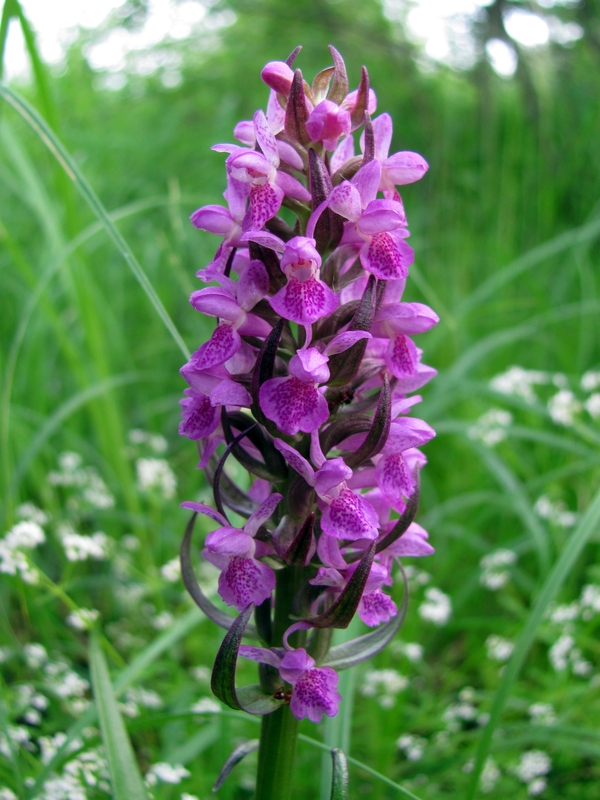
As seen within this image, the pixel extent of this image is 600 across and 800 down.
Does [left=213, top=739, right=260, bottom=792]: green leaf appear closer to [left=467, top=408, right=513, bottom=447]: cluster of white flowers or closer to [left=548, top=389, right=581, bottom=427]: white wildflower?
[left=467, top=408, right=513, bottom=447]: cluster of white flowers

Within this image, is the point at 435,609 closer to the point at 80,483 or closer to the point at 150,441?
the point at 80,483

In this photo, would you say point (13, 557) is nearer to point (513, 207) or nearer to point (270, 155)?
point (270, 155)

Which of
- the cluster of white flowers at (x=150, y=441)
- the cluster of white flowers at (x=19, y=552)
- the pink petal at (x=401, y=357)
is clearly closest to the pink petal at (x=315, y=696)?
the pink petal at (x=401, y=357)

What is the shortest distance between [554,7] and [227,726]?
691 centimetres

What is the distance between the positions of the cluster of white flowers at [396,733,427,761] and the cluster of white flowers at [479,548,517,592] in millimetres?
609

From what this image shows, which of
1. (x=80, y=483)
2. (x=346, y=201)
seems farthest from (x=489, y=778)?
(x=80, y=483)

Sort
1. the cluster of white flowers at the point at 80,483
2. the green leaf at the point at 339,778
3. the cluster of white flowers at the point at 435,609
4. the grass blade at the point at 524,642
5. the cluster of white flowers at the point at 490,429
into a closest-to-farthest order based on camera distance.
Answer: the green leaf at the point at 339,778
the grass blade at the point at 524,642
the cluster of white flowers at the point at 435,609
the cluster of white flowers at the point at 490,429
the cluster of white flowers at the point at 80,483

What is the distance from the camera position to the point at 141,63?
8234mm

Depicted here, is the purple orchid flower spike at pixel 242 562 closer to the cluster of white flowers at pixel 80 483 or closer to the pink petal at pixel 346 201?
the pink petal at pixel 346 201

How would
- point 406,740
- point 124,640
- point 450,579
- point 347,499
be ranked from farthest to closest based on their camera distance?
point 450,579 < point 124,640 < point 406,740 < point 347,499

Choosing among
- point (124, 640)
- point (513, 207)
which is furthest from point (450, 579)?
point (513, 207)

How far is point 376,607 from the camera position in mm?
1282

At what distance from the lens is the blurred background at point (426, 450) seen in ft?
6.47

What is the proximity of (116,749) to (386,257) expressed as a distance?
984 mm
